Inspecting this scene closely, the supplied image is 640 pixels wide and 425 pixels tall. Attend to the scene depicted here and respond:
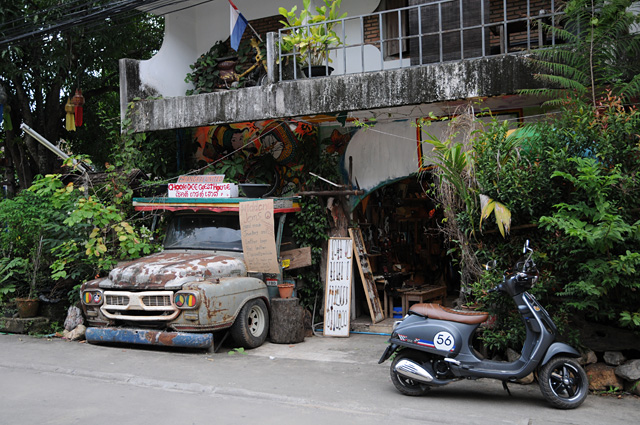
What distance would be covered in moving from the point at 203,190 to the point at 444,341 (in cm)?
501

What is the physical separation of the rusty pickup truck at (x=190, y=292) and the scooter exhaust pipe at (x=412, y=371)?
9.44ft

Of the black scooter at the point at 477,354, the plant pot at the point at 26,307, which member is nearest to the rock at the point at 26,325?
the plant pot at the point at 26,307

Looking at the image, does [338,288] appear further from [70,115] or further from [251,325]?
[70,115]

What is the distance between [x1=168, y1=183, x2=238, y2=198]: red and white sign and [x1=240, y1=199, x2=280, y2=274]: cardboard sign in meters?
0.43

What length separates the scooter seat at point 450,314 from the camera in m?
6.35

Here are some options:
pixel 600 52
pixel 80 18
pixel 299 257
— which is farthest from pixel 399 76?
pixel 80 18

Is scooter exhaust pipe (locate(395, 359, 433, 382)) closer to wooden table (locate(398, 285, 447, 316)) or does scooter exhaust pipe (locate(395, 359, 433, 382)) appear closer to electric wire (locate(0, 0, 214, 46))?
wooden table (locate(398, 285, 447, 316))

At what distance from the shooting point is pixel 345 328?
10.1 m

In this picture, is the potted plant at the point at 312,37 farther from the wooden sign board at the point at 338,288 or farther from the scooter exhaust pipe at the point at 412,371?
the scooter exhaust pipe at the point at 412,371

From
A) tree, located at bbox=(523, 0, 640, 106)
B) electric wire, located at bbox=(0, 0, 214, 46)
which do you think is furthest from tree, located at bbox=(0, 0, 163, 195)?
tree, located at bbox=(523, 0, 640, 106)

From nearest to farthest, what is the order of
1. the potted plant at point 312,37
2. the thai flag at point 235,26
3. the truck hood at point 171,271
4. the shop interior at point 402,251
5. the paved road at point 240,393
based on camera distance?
the paved road at point 240,393, the truck hood at point 171,271, the potted plant at point 312,37, the thai flag at point 235,26, the shop interior at point 402,251

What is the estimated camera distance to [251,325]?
29.7 ft

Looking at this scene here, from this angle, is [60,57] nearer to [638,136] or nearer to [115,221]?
[115,221]

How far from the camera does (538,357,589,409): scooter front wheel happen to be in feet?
19.4
